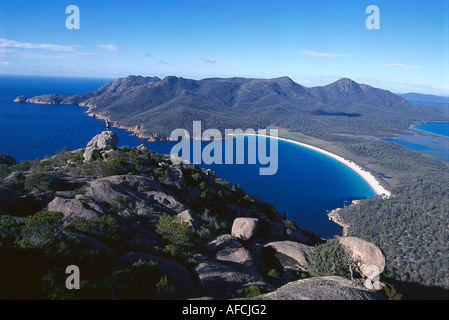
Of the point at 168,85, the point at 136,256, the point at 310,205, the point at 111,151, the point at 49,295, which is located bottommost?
the point at 310,205

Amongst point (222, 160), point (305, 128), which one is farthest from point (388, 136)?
point (222, 160)

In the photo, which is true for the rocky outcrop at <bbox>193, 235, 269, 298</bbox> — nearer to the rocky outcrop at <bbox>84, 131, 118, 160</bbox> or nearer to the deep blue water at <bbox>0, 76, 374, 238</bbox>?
the rocky outcrop at <bbox>84, 131, 118, 160</bbox>

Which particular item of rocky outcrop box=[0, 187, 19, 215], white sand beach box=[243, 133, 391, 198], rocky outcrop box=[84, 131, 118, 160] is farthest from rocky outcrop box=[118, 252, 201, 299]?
white sand beach box=[243, 133, 391, 198]

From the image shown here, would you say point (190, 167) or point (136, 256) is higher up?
point (190, 167)

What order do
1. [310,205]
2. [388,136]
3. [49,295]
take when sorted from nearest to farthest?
[49,295], [310,205], [388,136]

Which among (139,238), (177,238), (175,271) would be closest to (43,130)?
(139,238)

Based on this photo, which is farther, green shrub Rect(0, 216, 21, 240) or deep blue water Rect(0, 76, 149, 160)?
deep blue water Rect(0, 76, 149, 160)

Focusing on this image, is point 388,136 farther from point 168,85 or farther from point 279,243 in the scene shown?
point 279,243
